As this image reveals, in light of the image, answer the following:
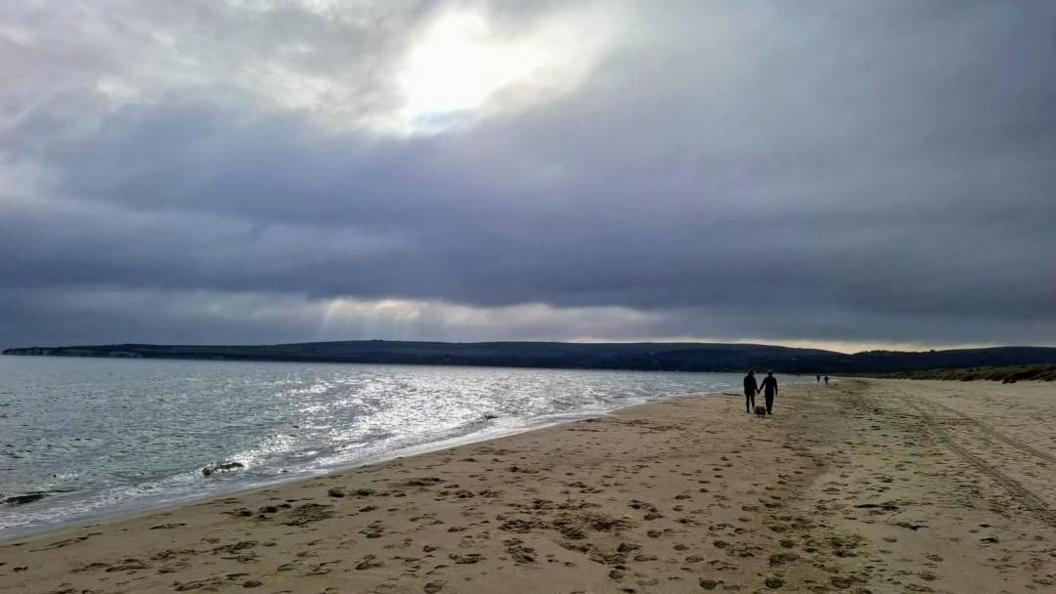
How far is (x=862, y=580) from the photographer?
21.9ft

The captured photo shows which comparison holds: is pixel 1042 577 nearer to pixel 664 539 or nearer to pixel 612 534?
pixel 664 539

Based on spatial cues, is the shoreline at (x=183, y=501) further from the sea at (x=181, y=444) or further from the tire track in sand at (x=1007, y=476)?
the tire track in sand at (x=1007, y=476)

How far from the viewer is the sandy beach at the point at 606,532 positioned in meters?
6.94

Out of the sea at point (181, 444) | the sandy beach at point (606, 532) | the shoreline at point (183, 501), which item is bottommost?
the sea at point (181, 444)

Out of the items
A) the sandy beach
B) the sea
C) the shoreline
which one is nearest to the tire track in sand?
the sandy beach

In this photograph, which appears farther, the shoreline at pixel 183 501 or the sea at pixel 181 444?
the sea at pixel 181 444

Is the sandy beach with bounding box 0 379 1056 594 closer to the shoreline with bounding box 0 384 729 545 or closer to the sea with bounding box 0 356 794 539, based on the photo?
the shoreline with bounding box 0 384 729 545

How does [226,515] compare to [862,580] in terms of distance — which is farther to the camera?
[226,515]

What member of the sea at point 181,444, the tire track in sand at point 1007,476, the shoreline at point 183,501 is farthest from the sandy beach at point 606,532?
the sea at point 181,444

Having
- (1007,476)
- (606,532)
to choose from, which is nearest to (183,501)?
(606,532)

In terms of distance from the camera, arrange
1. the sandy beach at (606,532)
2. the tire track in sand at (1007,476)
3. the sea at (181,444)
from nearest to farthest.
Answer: the sandy beach at (606,532) < the tire track in sand at (1007,476) < the sea at (181,444)

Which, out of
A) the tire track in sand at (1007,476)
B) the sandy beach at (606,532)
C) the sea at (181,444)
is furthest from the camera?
the sea at (181,444)

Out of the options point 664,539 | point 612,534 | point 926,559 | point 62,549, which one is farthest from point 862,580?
point 62,549

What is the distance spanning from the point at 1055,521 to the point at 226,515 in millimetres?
13098
